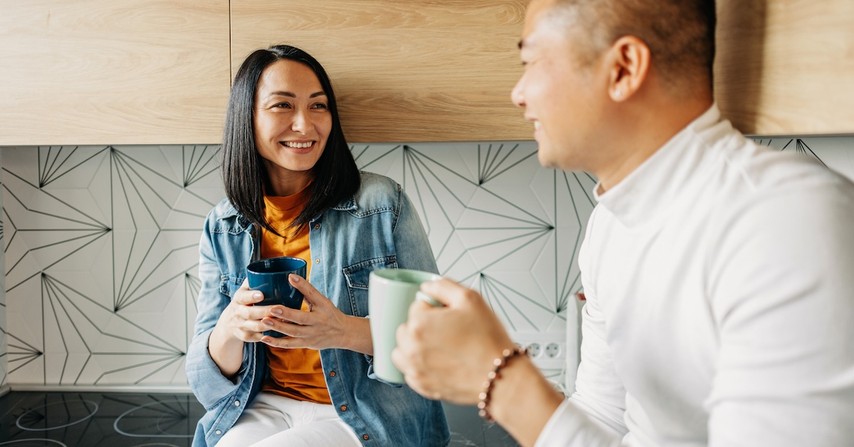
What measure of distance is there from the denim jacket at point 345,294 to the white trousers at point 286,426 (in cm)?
2

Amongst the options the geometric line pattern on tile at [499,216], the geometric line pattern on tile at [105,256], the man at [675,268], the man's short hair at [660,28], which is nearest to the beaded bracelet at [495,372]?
the man at [675,268]

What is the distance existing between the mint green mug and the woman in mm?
475

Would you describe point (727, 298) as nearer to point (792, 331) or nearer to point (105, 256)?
point (792, 331)

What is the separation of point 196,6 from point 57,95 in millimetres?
347

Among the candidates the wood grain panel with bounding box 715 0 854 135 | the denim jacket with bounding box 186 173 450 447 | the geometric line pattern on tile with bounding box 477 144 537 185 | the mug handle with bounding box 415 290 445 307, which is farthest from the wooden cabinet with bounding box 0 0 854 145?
the mug handle with bounding box 415 290 445 307

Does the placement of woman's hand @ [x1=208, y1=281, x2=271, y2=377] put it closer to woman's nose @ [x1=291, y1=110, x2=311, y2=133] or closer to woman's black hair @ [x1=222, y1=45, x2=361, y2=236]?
woman's black hair @ [x1=222, y1=45, x2=361, y2=236]

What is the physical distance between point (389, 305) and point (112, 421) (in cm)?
Answer: 127

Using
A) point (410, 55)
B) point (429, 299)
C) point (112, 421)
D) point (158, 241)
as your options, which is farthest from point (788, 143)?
point (112, 421)

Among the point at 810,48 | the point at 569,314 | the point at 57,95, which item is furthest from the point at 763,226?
the point at 57,95

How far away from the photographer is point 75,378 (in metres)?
1.79

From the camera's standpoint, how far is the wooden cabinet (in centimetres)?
126

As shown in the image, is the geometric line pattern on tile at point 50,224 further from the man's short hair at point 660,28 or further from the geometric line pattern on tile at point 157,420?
the man's short hair at point 660,28

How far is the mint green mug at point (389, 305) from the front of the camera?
0.63 metres

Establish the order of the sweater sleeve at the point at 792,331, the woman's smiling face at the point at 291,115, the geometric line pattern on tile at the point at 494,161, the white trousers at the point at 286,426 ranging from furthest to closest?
the geometric line pattern on tile at the point at 494,161 → the woman's smiling face at the point at 291,115 → the white trousers at the point at 286,426 → the sweater sleeve at the point at 792,331
